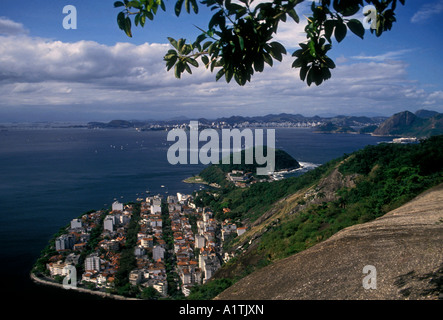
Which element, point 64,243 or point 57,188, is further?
point 57,188

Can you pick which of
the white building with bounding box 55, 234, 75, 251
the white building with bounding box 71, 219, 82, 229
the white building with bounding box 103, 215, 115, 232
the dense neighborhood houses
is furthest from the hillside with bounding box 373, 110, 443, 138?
the white building with bounding box 55, 234, 75, 251

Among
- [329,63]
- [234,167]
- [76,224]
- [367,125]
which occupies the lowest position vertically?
[76,224]

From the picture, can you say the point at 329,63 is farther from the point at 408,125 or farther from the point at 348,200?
the point at 408,125

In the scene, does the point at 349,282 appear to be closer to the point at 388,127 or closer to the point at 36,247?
the point at 36,247

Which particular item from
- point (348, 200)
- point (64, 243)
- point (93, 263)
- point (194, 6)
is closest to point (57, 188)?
point (64, 243)

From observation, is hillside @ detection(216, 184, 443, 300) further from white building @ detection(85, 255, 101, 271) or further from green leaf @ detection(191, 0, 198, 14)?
white building @ detection(85, 255, 101, 271)
